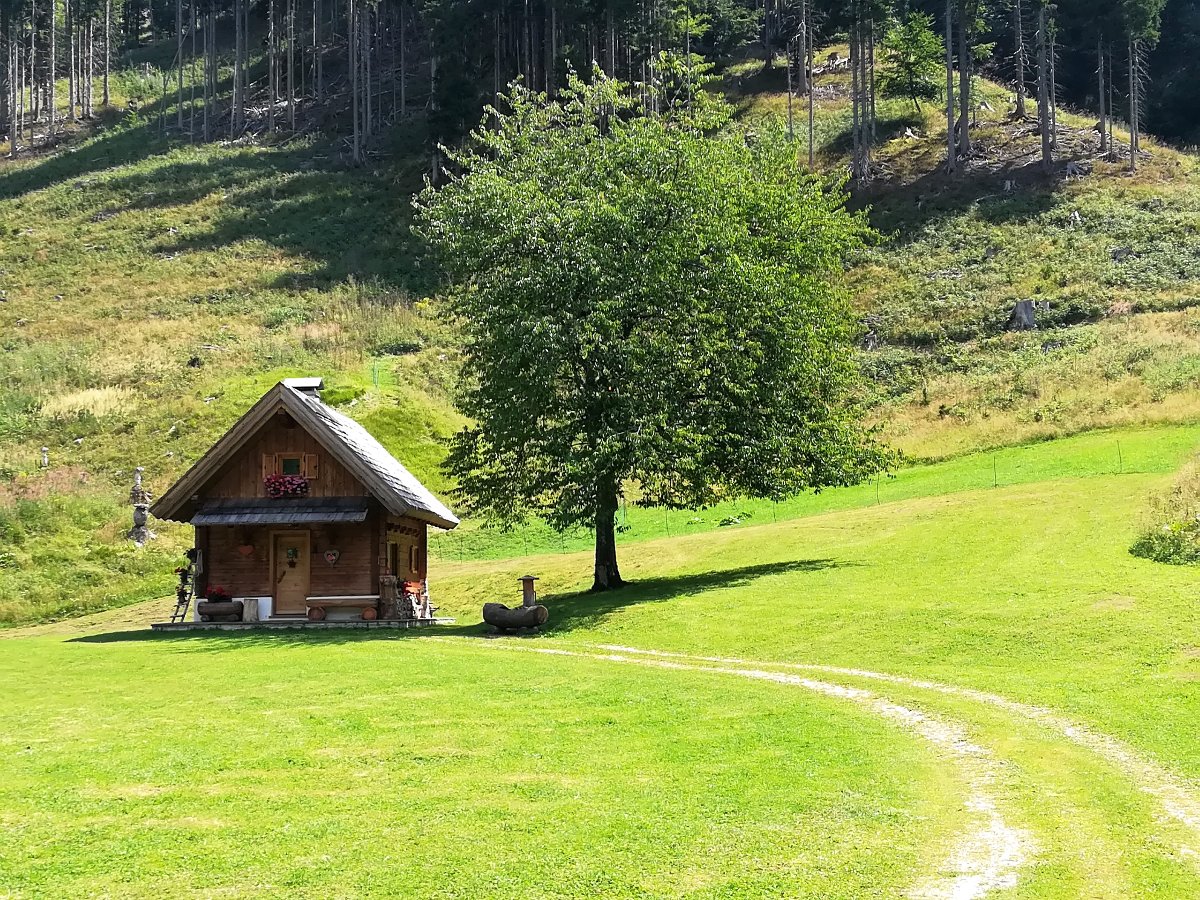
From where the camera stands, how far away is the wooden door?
36.1 m

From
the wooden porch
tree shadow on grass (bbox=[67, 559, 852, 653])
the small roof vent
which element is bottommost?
the wooden porch

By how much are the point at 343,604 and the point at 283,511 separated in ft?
10.9

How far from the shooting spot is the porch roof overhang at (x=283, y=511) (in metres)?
34.2

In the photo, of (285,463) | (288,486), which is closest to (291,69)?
(285,463)

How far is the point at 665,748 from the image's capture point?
47.6ft

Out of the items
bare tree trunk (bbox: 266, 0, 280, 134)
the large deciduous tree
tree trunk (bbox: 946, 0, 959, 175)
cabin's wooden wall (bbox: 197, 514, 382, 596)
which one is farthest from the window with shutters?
bare tree trunk (bbox: 266, 0, 280, 134)

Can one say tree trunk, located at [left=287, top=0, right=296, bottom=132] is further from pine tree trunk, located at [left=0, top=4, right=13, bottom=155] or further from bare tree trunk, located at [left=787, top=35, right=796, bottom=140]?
bare tree trunk, located at [left=787, top=35, right=796, bottom=140]

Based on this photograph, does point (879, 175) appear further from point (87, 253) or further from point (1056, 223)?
point (87, 253)

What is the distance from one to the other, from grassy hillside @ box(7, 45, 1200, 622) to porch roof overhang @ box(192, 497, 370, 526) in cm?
1112

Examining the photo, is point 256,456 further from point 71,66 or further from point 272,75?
point 71,66

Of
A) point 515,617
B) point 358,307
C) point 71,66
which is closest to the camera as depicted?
point 515,617

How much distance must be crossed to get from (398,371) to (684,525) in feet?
82.7

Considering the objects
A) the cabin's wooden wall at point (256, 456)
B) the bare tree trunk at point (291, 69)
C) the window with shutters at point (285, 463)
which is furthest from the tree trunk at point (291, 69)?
the window with shutters at point (285, 463)

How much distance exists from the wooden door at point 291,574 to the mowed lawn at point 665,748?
4.64 metres
